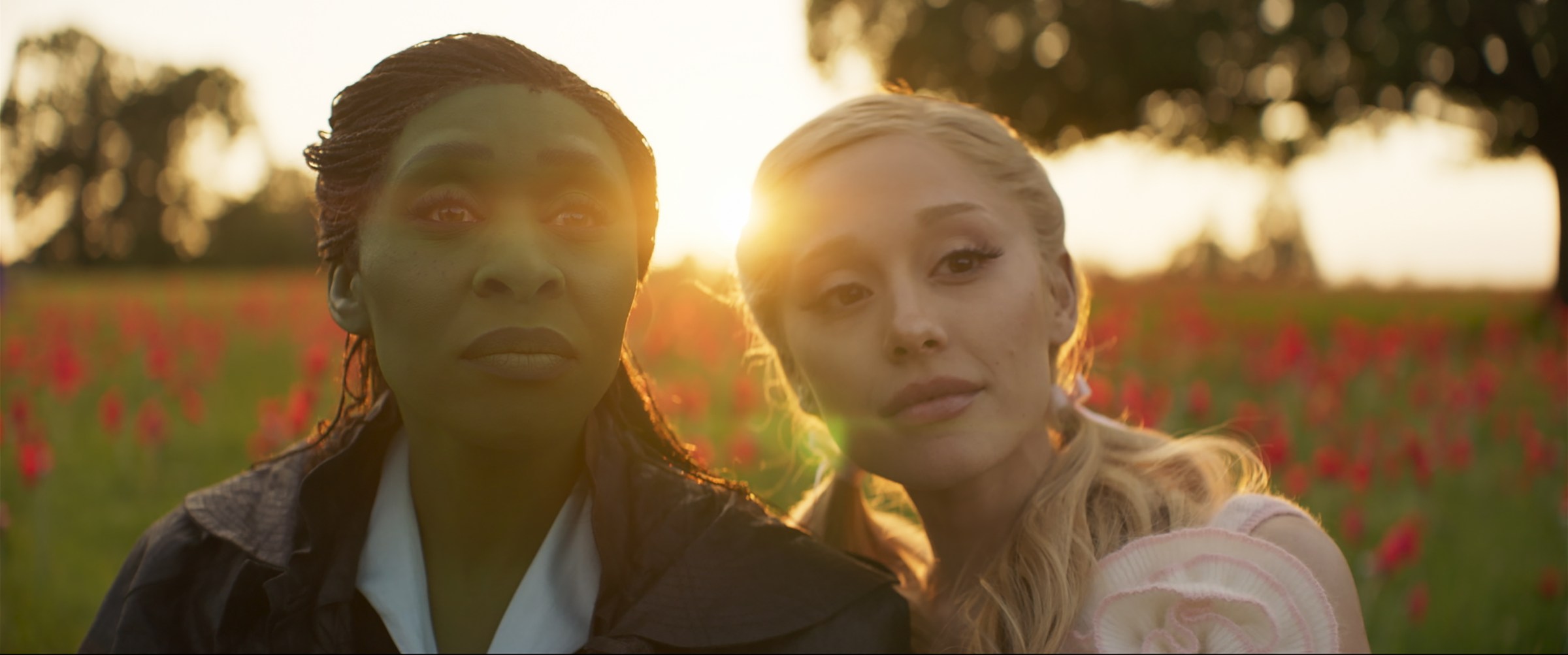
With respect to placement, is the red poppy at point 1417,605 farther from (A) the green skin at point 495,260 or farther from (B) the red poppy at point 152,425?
(B) the red poppy at point 152,425

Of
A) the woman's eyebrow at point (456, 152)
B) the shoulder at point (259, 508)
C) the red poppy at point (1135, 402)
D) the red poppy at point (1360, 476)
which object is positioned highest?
the woman's eyebrow at point (456, 152)

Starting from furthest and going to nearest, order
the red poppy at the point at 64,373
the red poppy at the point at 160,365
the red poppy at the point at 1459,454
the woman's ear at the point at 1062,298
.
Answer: the red poppy at the point at 160,365 < the red poppy at the point at 64,373 < the red poppy at the point at 1459,454 < the woman's ear at the point at 1062,298

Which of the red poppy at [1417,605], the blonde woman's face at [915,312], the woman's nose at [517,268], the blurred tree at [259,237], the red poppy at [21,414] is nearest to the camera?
the woman's nose at [517,268]

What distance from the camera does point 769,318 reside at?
109 inches

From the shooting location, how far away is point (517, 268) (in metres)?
1.78

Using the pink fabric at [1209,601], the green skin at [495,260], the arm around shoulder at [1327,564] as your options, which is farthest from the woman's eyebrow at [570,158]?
the arm around shoulder at [1327,564]

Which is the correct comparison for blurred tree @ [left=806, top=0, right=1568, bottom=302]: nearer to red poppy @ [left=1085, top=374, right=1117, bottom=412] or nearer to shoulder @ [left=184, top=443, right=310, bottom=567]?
red poppy @ [left=1085, top=374, right=1117, bottom=412]

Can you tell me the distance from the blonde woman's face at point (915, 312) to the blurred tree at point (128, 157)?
2373 centimetres

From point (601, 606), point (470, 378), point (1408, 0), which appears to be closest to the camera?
point (470, 378)

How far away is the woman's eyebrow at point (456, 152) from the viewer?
1824 mm

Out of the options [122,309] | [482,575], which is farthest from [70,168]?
[482,575]

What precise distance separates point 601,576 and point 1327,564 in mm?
1403

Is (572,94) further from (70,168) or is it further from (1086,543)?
(70,168)

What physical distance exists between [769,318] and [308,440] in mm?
1112
